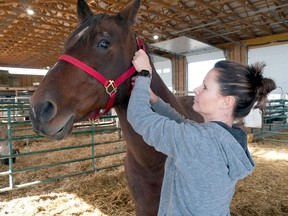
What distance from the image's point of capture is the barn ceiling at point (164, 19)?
7.82 metres

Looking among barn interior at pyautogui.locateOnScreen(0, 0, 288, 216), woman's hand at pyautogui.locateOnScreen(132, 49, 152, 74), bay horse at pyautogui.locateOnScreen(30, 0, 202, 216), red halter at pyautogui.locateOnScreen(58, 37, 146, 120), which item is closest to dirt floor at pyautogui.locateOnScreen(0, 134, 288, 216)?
barn interior at pyautogui.locateOnScreen(0, 0, 288, 216)

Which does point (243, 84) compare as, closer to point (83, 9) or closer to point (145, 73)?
point (145, 73)

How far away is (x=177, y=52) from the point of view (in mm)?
14539

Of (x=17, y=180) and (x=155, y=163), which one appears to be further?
(x=17, y=180)

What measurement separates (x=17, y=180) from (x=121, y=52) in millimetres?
3738

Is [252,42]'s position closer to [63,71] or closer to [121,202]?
[121,202]

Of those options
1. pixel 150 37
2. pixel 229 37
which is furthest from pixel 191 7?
pixel 229 37

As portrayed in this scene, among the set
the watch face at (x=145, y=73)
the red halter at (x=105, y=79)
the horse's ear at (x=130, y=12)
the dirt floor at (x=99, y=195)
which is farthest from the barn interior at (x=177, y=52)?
the watch face at (x=145, y=73)

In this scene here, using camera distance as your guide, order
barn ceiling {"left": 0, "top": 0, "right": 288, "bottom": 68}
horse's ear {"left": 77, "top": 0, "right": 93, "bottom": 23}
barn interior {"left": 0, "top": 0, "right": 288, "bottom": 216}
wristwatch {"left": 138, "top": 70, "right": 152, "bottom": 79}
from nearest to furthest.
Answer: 1. wristwatch {"left": 138, "top": 70, "right": 152, "bottom": 79}
2. horse's ear {"left": 77, "top": 0, "right": 93, "bottom": 23}
3. barn interior {"left": 0, "top": 0, "right": 288, "bottom": 216}
4. barn ceiling {"left": 0, "top": 0, "right": 288, "bottom": 68}

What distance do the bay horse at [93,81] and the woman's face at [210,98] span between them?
1.40 feet

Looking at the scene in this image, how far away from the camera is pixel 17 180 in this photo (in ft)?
13.1

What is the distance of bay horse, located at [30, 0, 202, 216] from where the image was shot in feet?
3.43

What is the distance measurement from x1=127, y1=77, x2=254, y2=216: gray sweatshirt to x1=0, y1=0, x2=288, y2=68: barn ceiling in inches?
268

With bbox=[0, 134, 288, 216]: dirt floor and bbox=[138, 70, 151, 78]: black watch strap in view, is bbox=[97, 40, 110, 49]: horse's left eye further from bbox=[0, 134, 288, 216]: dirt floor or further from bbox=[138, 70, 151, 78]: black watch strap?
bbox=[0, 134, 288, 216]: dirt floor
